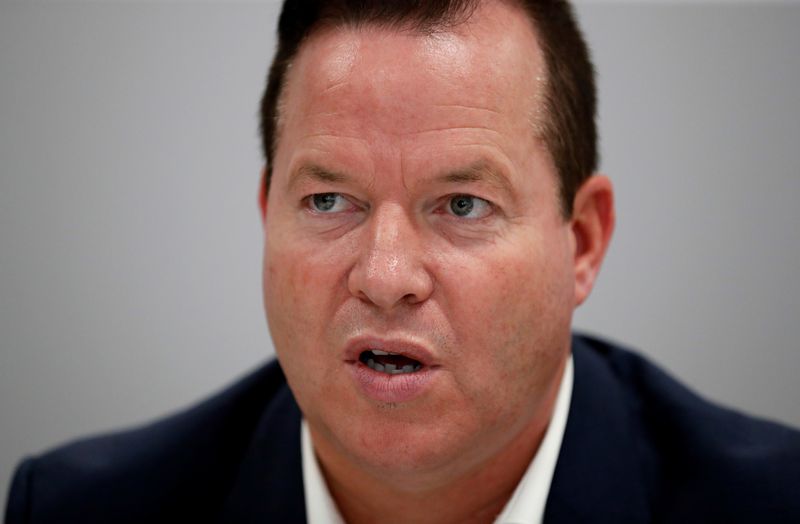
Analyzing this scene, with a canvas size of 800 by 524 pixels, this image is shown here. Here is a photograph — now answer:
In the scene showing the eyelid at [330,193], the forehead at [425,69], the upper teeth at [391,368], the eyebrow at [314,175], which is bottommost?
the upper teeth at [391,368]

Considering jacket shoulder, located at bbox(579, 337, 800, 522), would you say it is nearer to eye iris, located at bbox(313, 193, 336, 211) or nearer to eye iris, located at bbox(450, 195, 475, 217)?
eye iris, located at bbox(450, 195, 475, 217)

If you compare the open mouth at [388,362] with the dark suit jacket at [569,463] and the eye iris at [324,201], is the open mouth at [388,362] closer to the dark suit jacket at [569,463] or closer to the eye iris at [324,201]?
the eye iris at [324,201]

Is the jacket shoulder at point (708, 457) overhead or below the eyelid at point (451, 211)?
below

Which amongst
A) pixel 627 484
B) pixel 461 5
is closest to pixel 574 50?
pixel 461 5

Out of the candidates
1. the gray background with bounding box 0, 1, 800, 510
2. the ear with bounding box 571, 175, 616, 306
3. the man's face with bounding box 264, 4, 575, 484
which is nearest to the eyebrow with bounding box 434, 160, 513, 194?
the man's face with bounding box 264, 4, 575, 484

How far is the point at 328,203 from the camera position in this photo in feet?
4.91

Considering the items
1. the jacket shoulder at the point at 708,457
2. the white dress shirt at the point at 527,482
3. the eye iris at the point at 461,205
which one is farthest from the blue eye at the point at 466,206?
the jacket shoulder at the point at 708,457

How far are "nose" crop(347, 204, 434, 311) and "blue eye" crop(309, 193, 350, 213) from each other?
0.09 meters

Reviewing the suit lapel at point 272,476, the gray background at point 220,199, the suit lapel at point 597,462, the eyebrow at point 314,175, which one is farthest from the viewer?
the gray background at point 220,199

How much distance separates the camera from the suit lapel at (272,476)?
1.75 meters

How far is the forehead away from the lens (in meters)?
1.38

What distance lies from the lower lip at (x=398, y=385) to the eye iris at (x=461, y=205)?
0.86 feet

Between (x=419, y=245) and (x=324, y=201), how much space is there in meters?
0.21

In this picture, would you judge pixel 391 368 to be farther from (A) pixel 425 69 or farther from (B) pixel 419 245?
(A) pixel 425 69
